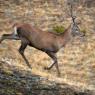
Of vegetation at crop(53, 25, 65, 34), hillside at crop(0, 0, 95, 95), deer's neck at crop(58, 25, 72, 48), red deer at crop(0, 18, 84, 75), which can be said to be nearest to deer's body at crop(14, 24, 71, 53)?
red deer at crop(0, 18, 84, 75)

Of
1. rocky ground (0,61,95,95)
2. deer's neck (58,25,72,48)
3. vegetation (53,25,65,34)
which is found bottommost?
vegetation (53,25,65,34)

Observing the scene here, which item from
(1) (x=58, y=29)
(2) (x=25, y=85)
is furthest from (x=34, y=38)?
(2) (x=25, y=85)

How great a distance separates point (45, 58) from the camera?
14180 millimetres

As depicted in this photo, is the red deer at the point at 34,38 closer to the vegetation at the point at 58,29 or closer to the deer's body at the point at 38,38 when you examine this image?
the deer's body at the point at 38,38

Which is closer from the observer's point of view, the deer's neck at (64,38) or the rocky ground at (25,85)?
the rocky ground at (25,85)

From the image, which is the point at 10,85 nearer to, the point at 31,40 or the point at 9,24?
the point at 31,40

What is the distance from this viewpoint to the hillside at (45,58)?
712cm

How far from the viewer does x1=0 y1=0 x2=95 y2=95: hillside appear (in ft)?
23.4

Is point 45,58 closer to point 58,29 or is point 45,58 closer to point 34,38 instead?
point 34,38

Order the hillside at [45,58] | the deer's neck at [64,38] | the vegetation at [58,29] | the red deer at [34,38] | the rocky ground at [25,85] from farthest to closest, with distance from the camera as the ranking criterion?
the vegetation at [58,29]
the deer's neck at [64,38]
the red deer at [34,38]
the hillside at [45,58]
the rocky ground at [25,85]

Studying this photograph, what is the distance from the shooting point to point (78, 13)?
Answer: 19.7 m

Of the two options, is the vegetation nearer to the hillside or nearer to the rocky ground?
the hillside

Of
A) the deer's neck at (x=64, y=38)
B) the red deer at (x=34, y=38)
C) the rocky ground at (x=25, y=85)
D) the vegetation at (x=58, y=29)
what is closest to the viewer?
the rocky ground at (x=25, y=85)

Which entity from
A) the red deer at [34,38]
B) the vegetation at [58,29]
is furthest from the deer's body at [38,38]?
the vegetation at [58,29]
